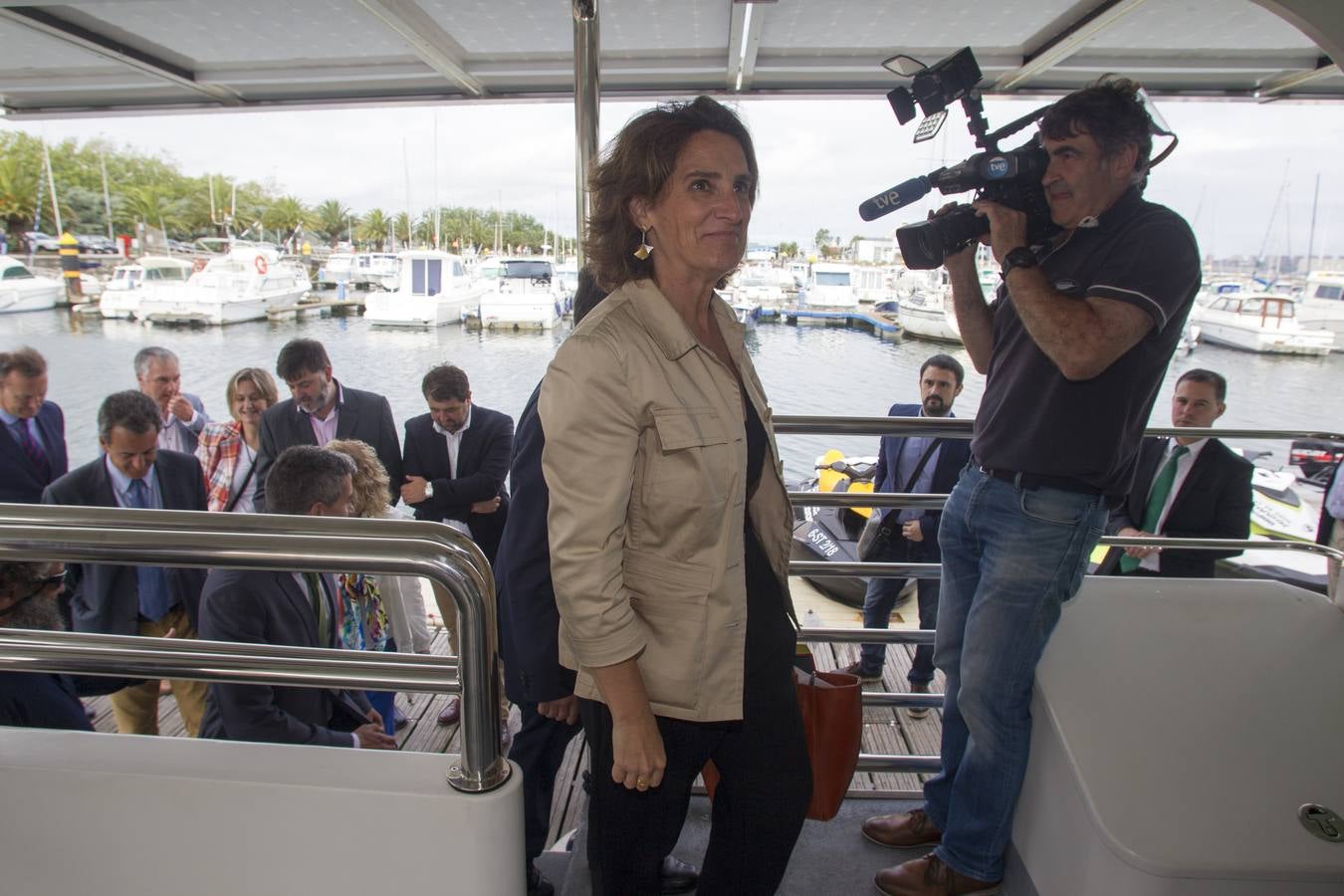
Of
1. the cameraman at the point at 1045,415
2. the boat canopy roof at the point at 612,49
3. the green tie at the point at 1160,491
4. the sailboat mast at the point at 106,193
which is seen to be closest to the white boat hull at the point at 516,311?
the sailboat mast at the point at 106,193

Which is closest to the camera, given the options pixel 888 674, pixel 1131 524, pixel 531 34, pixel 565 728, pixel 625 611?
pixel 625 611

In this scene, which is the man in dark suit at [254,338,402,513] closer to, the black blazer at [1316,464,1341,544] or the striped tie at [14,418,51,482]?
the striped tie at [14,418,51,482]

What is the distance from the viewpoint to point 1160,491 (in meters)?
3.05

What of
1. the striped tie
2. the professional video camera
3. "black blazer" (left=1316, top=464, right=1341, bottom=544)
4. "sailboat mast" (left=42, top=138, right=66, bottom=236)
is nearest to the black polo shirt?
the professional video camera

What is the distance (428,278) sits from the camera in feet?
57.9

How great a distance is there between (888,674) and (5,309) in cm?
1929

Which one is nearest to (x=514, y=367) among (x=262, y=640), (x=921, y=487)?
(x=921, y=487)

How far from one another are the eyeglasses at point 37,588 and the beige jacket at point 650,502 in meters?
1.59

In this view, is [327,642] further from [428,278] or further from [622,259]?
[428,278]

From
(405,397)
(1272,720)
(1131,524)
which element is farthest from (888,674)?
(405,397)

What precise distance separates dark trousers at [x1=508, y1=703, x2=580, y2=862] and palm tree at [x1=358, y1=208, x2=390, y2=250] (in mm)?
30270

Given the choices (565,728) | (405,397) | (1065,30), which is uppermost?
(1065,30)

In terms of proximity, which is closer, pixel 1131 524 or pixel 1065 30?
pixel 1065 30

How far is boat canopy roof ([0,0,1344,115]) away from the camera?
2035mm
